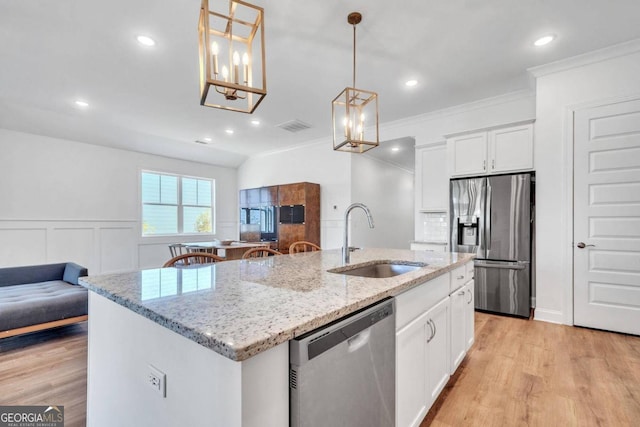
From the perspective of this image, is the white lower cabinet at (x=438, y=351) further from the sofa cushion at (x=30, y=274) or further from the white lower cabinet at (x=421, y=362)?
the sofa cushion at (x=30, y=274)

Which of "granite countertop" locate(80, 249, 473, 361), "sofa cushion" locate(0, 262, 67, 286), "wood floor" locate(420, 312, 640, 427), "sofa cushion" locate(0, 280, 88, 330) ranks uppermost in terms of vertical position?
"granite countertop" locate(80, 249, 473, 361)

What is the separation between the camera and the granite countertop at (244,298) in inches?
29.4

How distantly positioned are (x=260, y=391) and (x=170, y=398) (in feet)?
1.18

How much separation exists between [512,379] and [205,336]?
237 cm

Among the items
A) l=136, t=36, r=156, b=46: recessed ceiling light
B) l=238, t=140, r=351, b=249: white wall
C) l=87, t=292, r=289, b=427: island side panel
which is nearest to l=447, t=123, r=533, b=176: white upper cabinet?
l=238, t=140, r=351, b=249: white wall

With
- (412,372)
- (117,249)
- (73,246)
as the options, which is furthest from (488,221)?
(73,246)

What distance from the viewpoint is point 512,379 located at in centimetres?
213

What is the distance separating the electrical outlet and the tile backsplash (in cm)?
445

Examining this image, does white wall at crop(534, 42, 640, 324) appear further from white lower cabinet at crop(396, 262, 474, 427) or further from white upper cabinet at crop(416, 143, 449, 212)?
white lower cabinet at crop(396, 262, 474, 427)

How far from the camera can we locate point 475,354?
2531 mm

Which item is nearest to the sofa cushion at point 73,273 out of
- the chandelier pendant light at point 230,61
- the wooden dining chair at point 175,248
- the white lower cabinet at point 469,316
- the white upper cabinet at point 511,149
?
the wooden dining chair at point 175,248

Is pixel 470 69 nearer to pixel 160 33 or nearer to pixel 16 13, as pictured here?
pixel 160 33

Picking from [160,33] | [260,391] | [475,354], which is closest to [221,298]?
[260,391]

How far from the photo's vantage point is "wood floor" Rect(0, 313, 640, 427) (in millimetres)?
1749
